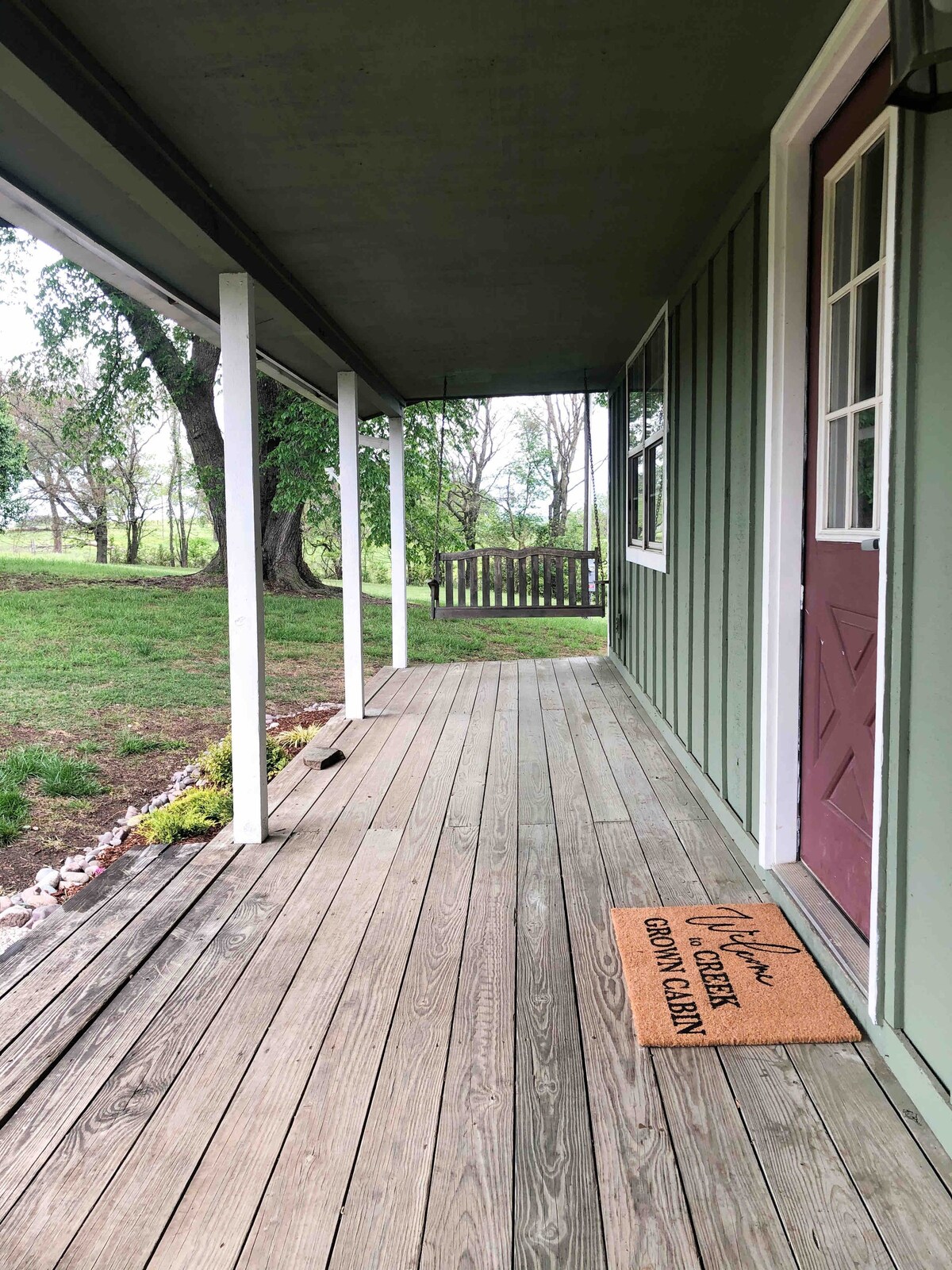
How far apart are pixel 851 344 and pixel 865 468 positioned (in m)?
0.33

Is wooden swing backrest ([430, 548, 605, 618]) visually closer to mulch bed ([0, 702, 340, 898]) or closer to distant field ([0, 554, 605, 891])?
mulch bed ([0, 702, 340, 898])

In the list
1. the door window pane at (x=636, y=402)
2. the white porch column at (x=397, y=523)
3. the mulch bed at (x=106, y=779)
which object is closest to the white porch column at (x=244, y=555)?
the mulch bed at (x=106, y=779)

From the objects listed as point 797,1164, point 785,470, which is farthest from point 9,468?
point 797,1164

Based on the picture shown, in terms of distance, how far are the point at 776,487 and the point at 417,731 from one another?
A: 8.82ft

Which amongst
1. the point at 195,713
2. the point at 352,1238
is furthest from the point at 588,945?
the point at 195,713

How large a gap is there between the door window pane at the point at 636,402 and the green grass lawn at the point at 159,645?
145 inches

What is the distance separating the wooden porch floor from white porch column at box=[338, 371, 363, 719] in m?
2.16

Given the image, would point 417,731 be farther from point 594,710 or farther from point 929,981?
point 929,981

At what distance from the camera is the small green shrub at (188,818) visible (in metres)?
3.34

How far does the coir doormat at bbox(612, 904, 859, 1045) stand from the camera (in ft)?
5.54

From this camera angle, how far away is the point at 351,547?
188 inches

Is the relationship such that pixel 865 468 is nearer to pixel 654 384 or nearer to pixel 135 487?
pixel 654 384

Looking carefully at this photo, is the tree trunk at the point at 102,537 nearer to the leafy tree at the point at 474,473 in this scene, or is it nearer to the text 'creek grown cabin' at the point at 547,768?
the leafy tree at the point at 474,473

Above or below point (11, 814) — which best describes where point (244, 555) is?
above
